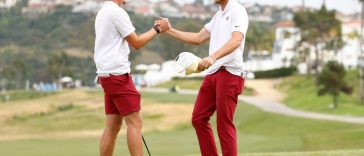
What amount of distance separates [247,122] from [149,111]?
14.9 meters

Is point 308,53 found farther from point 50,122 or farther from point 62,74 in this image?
point 62,74

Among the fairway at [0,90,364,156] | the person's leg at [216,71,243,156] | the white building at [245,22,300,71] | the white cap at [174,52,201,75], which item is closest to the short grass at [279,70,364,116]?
the fairway at [0,90,364,156]

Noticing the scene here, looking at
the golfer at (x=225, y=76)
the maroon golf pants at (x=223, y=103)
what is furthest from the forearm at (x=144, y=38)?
the maroon golf pants at (x=223, y=103)

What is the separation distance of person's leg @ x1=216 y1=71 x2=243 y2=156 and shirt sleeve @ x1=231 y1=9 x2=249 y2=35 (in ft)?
1.61

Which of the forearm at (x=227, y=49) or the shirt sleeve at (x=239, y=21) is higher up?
the shirt sleeve at (x=239, y=21)

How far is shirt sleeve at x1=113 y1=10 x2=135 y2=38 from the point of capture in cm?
838

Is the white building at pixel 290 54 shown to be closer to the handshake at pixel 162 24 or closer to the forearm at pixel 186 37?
the forearm at pixel 186 37

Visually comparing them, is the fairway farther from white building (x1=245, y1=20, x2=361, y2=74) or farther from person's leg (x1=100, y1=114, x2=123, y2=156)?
white building (x1=245, y1=20, x2=361, y2=74)

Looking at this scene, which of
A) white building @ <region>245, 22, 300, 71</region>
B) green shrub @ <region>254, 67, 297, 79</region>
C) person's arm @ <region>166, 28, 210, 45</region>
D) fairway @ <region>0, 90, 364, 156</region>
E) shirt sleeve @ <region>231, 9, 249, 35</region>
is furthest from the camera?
white building @ <region>245, 22, 300, 71</region>

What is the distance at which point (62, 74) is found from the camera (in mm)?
122312

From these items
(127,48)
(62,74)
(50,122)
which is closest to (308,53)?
(50,122)

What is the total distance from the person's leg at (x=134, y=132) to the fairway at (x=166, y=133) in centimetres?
1540

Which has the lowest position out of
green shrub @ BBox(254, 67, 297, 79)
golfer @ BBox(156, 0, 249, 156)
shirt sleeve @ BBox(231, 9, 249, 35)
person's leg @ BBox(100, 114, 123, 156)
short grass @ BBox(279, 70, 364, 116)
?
green shrub @ BBox(254, 67, 297, 79)

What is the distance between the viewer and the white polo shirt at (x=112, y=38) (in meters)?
8.39
